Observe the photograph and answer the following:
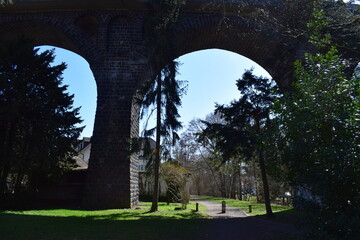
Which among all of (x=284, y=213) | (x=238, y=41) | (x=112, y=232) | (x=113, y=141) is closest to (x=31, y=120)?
(x=113, y=141)

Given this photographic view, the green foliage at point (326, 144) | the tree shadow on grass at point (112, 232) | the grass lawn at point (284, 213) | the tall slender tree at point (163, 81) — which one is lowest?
the grass lawn at point (284, 213)

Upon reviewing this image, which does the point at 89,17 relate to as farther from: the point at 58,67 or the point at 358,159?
the point at 358,159

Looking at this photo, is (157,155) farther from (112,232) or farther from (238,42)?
(238,42)

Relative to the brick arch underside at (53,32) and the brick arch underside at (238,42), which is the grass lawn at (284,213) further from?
the brick arch underside at (53,32)

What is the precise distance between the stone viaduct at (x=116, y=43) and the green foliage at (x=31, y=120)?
1396mm

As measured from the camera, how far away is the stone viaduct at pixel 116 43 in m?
11.6

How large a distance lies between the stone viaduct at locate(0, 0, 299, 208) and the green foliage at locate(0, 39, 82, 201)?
1396mm

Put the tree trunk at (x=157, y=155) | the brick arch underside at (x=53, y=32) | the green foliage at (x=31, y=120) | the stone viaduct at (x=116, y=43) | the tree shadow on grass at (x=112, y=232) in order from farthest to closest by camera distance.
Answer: the brick arch underside at (x=53, y=32)
the stone viaduct at (x=116, y=43)
the tree trunk at (x=157, y=155)
the green foliage at (x=31, y=120)
the tree shadow on grass at (x=112, y=232)

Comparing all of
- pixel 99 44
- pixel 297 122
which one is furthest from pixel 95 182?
pixel 297 122

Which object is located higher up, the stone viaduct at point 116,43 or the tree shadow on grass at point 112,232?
the stone viaduct at point 116,43

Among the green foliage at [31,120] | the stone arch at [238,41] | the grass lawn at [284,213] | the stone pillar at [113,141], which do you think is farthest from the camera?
the stone arch at [238,41]

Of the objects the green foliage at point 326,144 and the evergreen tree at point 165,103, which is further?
the evergreen tree at point 165,103

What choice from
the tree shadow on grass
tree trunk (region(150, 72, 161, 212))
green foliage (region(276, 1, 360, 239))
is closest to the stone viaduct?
tree trunk (region(150, 72, 161, 212))

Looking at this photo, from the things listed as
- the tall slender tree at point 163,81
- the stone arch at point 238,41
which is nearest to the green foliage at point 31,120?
the tall slender tree at point 163,81
